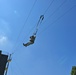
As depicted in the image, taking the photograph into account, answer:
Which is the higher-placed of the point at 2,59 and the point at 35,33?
the point at 2,59

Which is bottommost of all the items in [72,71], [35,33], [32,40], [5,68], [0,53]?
[32,40]

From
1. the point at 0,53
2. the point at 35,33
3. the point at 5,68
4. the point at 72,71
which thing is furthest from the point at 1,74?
the point at 35,33

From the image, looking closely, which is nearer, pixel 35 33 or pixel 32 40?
pixel 32 40

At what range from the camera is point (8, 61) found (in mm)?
49125

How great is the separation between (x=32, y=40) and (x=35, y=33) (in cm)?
227

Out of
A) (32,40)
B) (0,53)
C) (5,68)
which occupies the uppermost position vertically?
(0,53)

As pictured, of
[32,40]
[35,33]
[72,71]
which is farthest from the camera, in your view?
[72,71]

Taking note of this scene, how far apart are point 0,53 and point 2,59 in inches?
62.8

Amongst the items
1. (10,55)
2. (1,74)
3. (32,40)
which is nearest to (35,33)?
(32,40)

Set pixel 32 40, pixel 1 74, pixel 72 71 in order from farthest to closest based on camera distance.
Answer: pixel 1 74 → pixel 72 71 → pixel 32 40

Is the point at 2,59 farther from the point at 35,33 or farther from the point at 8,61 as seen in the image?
the point at 35,33

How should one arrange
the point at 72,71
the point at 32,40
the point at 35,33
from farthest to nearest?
the point at 72,71 → the point at 35,33 → the point at 32,40

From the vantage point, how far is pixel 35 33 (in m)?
25.2

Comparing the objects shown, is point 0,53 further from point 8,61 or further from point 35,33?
point 35,33
